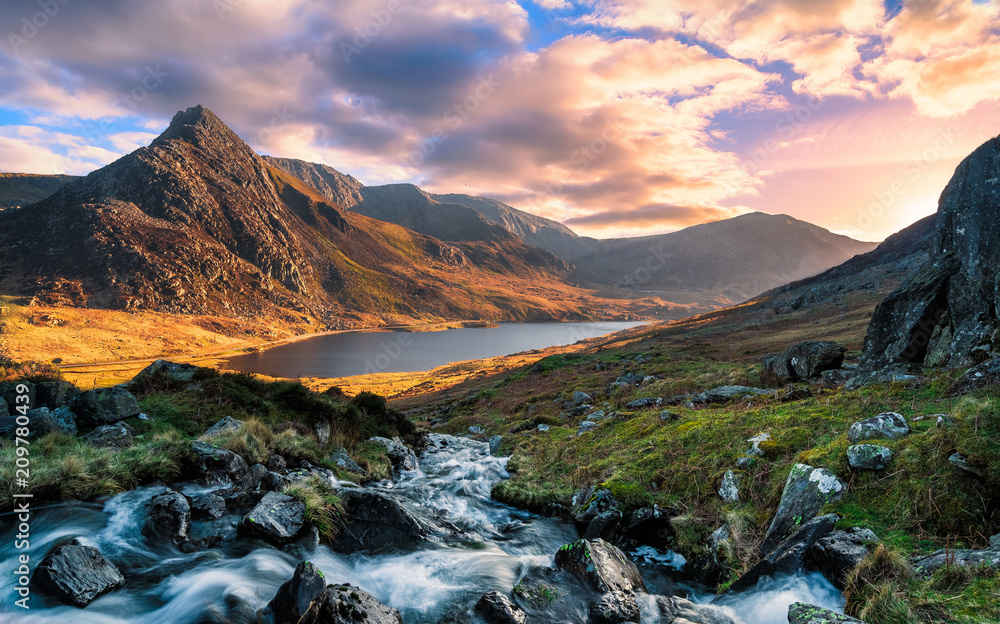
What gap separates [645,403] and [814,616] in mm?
16593

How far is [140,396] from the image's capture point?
1488 cm

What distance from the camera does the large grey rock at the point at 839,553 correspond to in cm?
593

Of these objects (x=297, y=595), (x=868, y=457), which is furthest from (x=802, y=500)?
(x=297, y=595)

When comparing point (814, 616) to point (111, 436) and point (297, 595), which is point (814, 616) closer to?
point (297, 595)

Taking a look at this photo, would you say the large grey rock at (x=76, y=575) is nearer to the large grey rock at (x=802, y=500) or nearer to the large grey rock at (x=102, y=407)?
the large grey rock at (x=102, y=407)

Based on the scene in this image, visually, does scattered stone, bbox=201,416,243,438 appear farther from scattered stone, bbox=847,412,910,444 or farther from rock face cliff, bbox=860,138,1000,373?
rock face cliff, bbox=860,138,1000,373

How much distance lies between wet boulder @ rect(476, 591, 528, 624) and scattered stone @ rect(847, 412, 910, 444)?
7636 mm

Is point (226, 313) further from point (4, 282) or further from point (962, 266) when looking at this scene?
point (962, 266)

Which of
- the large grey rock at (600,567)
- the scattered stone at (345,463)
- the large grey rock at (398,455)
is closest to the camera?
the large grey rock at (600,567)

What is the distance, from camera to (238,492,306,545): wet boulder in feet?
27.6

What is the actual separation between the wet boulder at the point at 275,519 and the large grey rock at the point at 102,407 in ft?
23.0

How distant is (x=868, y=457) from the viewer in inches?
298

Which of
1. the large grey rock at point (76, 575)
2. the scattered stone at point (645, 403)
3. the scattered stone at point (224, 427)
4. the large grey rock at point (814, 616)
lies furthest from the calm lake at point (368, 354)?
the large grey rock at point (814, 616)

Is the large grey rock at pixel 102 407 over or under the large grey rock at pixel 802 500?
over
